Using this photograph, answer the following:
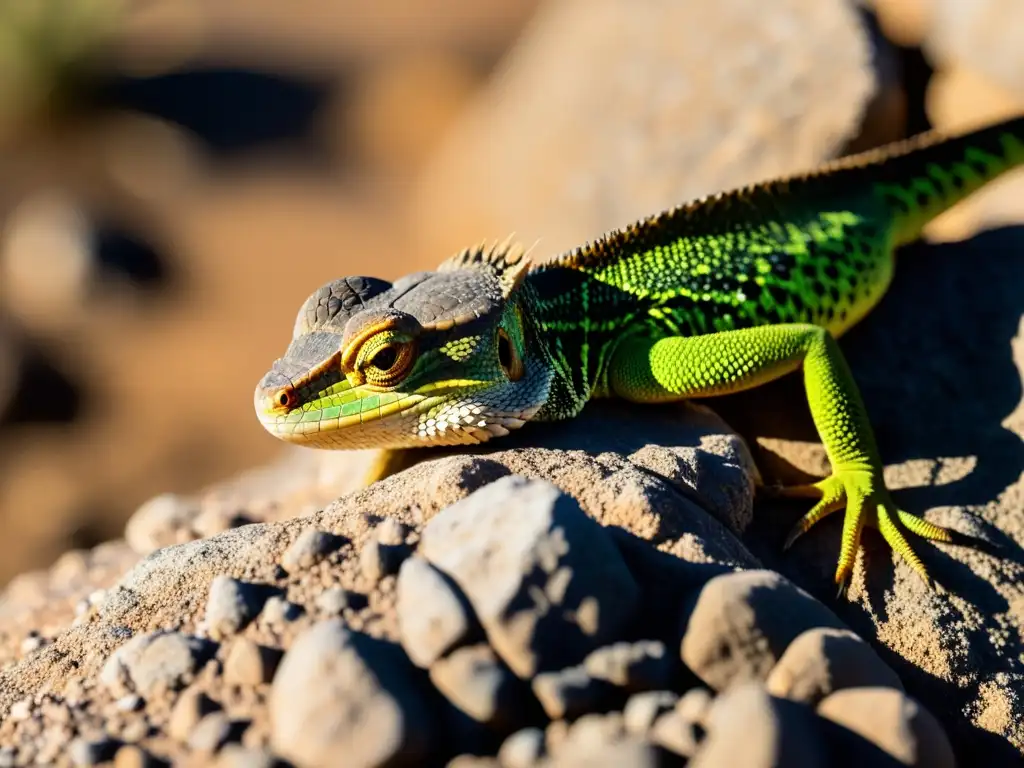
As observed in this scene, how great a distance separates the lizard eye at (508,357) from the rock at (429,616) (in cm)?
172

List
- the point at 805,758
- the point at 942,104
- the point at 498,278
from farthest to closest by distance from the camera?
the point at 942,104 → the point at 498,278 → the point at 805,758

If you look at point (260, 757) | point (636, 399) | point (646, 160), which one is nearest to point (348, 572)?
point (260, 757)

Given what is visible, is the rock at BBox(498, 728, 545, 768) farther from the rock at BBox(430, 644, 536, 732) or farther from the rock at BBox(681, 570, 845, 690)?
the rock at BBox(681, 570, 845, 690)

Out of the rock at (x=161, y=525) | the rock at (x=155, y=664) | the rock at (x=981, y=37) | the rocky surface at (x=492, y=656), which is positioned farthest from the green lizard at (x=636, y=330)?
the rock at (x=981, y=37)

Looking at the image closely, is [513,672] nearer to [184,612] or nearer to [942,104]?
[184,612]

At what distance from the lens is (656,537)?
4133mm

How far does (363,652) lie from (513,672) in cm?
50

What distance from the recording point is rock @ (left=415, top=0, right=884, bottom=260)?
9.52m

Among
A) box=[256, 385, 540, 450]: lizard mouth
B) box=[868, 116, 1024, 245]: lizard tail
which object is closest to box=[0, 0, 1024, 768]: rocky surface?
box=[256, 385, 540, 450]: lizard mouth

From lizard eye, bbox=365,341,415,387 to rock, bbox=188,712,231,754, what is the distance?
185cm

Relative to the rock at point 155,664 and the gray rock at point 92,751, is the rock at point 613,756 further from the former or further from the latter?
the gray rock at point 92,751

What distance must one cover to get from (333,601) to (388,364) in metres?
1.44

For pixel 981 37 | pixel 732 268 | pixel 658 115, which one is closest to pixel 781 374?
pixel 732 268

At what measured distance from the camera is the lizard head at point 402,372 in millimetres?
4883
